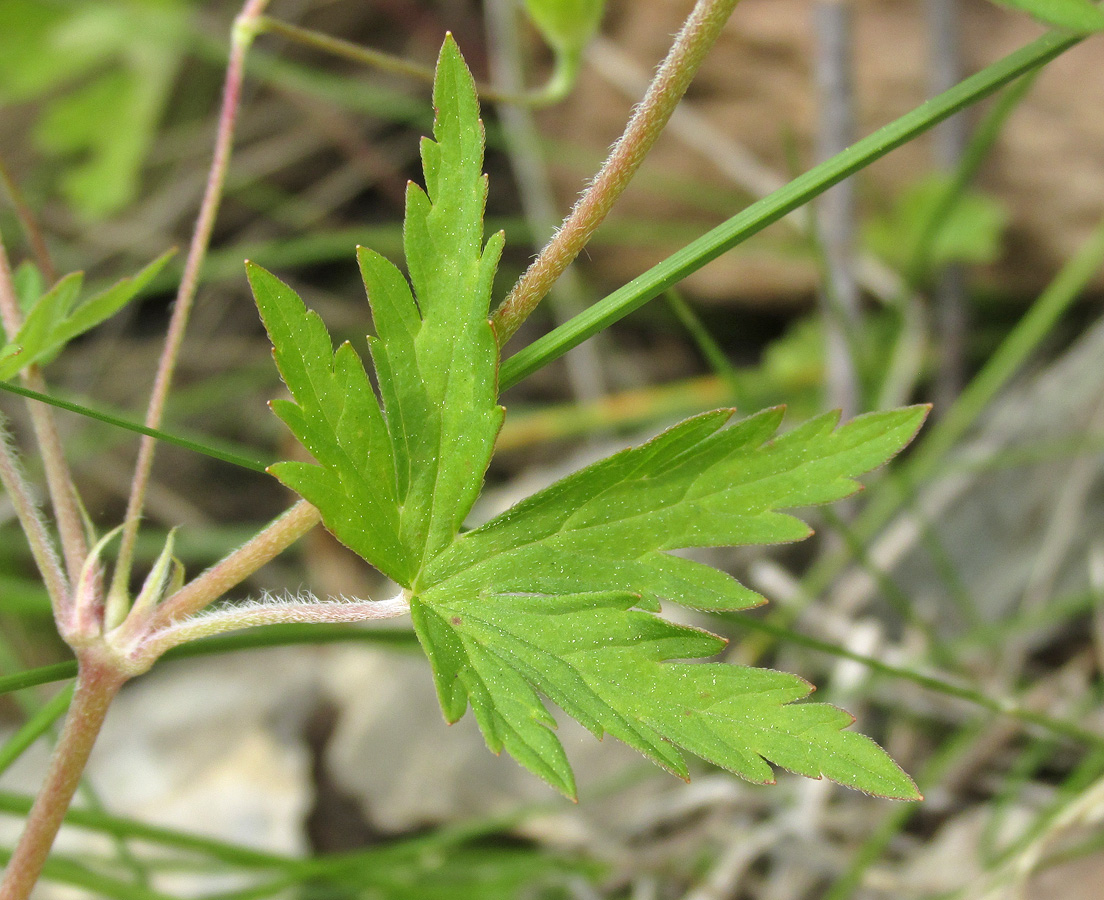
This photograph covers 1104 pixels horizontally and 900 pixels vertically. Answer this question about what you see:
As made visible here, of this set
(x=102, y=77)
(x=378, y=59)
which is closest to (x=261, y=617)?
(x=378, y=59)

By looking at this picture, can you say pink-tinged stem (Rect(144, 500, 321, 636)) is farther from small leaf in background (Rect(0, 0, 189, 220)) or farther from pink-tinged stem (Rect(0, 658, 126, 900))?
small leaf in background (Rect(0, 0, 189, 220))

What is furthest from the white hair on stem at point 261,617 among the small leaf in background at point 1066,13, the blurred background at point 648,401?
the small leaf in background at point 1066,13

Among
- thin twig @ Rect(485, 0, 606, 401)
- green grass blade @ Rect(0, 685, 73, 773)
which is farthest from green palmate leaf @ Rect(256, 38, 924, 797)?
thin twig @ Rect(485, 0, 606, 401)

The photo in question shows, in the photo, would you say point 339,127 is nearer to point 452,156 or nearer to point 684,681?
point 452,156

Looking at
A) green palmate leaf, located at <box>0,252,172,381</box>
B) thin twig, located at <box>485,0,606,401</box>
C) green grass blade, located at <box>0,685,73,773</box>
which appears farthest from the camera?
thin twig, located at <box>485,0,606,401</box>

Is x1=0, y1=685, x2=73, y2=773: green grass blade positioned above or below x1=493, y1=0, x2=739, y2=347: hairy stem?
below

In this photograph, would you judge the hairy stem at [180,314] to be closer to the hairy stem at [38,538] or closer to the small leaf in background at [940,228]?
the hairy stem at [38,538]

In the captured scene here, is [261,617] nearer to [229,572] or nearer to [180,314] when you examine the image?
[229,572]
